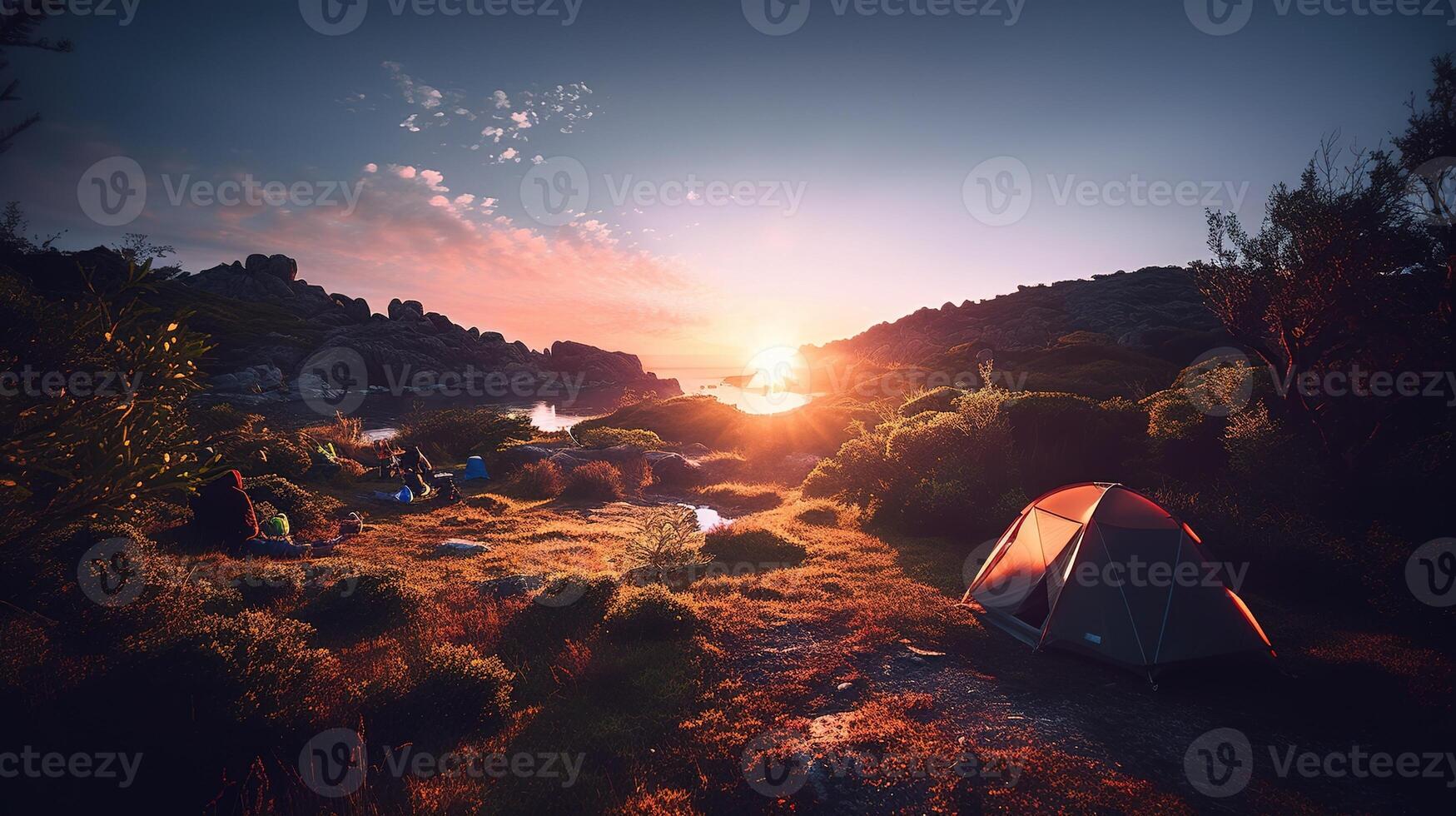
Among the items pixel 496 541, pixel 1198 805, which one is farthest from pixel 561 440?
pixel 1198 805

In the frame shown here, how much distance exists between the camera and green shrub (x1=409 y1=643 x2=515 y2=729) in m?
6.50

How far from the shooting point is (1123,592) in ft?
26.8

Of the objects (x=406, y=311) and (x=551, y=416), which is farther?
(x=406, y=311)

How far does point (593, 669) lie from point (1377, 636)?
13.2 m

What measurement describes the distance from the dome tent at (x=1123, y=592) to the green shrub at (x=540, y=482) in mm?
17950

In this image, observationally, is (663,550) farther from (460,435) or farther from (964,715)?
(460,435)

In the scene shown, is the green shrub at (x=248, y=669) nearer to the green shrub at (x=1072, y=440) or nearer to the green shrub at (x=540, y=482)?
the green shrub at (x=540, y=482)

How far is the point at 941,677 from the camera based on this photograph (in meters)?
7.76

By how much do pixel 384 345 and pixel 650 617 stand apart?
4405 inches

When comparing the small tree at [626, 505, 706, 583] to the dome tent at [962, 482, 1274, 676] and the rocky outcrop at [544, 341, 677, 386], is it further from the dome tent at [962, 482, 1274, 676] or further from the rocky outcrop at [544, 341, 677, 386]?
the rocky outcrop at [544, 341, 677, 386]

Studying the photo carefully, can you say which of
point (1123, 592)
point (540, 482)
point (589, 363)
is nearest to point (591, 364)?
point (589, 363)

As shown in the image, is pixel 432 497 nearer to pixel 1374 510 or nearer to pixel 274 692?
pixel 274 692

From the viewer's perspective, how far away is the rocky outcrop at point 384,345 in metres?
87.3

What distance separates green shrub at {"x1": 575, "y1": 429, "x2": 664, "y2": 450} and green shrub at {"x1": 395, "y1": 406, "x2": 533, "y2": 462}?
4167 millimetres
